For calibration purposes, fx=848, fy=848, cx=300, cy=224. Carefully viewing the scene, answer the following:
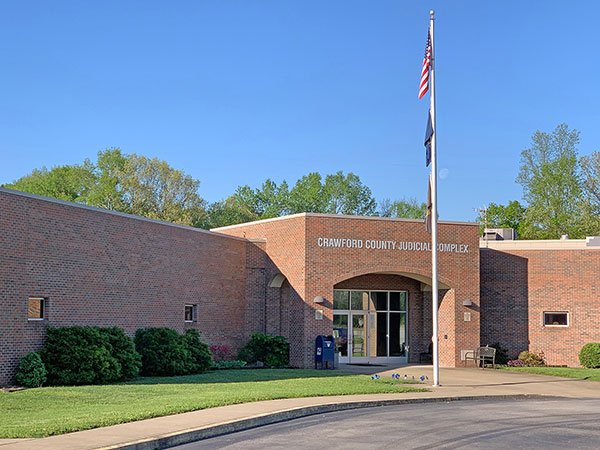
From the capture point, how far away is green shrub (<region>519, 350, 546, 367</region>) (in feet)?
120

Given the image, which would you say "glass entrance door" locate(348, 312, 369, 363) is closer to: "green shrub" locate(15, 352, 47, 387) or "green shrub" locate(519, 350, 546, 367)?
"green shrub" locate(519, 350, 546, 367)

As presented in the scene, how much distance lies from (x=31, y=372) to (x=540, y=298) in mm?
23124

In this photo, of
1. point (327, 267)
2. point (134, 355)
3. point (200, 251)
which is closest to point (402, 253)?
point (327, 267)

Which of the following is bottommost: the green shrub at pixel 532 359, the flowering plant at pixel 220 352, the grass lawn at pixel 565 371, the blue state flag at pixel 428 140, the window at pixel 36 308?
the grass lawn at pixel 565 371

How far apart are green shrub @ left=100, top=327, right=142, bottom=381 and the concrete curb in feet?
27.9

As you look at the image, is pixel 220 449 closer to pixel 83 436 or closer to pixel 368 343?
pixel 83 436

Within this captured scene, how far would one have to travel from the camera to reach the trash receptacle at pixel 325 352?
32656 millimetres

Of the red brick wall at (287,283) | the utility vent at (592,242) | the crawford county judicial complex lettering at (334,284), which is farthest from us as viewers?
the utility vent at (592,242)

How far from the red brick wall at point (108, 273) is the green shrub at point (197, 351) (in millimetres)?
1080

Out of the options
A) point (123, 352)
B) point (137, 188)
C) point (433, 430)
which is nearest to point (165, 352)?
point (123, 352)

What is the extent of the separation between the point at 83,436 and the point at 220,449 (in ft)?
7.39

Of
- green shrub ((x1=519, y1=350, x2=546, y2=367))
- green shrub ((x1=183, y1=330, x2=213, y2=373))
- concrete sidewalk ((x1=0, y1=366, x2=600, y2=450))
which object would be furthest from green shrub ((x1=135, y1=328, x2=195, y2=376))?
green shrub ((x1=519, y1=350, x2=546, y2=367))

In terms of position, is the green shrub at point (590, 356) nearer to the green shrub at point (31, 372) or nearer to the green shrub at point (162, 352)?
the green shrub at point (162, 352)

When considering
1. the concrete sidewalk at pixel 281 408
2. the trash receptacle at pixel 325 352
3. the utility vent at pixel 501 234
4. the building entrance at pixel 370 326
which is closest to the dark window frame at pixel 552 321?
the concrete sidewalk at pixel 281 408
